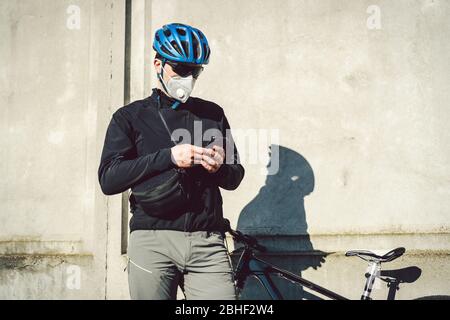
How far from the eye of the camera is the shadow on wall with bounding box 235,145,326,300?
3953mm

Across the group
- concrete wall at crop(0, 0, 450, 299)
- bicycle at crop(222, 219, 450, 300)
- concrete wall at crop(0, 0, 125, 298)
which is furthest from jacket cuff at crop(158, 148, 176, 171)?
concrete wall at crop(0, 0, 125, 298)

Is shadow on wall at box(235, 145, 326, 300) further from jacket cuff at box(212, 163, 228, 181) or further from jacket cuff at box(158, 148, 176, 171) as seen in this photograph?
jacket cuff at box(158, 148, 176, 171)

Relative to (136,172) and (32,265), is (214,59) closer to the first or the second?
(136,172)

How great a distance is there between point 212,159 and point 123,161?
0.49m

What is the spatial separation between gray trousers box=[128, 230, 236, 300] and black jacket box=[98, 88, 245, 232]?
0.06 meters

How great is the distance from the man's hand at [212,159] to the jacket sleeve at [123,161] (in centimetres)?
17

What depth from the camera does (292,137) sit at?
13.4 feet

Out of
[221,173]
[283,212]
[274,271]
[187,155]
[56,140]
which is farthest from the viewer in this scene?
[56,140]

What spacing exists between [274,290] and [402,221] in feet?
5.34

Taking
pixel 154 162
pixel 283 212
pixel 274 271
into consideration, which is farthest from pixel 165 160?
pixel 283 212

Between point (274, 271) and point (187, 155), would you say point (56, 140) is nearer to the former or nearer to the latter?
point (274, 271)

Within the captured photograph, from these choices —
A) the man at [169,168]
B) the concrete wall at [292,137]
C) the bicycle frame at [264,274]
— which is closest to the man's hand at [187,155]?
the man at [169,168]
